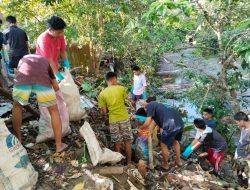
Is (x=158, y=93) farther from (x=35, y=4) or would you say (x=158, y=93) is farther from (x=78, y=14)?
(x=35, y=4)

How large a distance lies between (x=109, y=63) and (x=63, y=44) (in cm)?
688

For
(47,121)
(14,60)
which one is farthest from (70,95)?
(14,60)

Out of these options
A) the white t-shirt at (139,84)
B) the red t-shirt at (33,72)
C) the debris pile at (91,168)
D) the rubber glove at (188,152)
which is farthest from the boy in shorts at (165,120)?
the white t-shirt at (139,84)

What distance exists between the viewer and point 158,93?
11.1 m

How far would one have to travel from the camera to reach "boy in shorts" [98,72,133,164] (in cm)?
483

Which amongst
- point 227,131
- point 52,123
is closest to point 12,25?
point 52,123

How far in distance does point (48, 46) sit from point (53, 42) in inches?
4.8

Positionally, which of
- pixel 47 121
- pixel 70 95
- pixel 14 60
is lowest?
pixel 47 121

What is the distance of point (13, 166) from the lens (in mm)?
3254

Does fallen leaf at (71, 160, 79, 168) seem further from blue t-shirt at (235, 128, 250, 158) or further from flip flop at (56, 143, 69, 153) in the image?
blue t-shirt at (235, 128, 250, 158)

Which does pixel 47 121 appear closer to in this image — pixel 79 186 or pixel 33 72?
pixel 33 72

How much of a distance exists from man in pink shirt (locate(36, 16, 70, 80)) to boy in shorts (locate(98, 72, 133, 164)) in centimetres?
75

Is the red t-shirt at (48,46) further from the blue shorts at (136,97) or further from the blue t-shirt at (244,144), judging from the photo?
the blue shorts at (136,97)

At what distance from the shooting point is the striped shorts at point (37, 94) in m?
3.77
